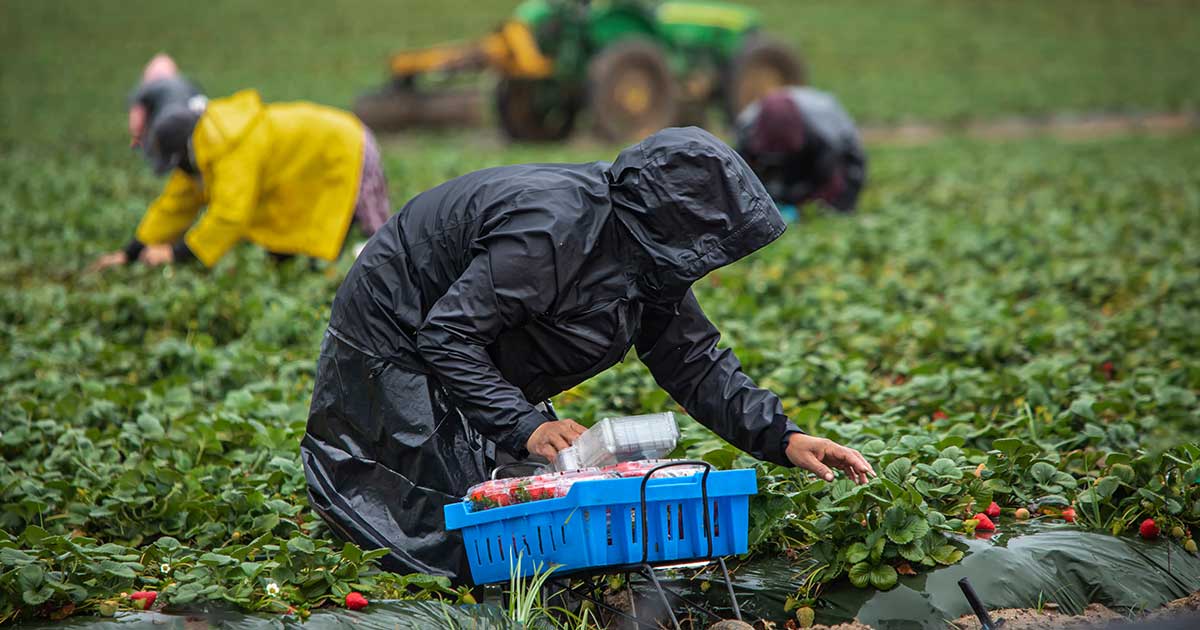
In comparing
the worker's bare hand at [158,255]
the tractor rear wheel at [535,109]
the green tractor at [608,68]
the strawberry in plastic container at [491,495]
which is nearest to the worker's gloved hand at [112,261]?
the worker's bare hand at [158,255]

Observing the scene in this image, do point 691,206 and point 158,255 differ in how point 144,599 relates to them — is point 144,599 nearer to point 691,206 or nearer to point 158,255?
point 691,206

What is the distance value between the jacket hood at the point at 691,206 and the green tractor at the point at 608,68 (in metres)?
11.3

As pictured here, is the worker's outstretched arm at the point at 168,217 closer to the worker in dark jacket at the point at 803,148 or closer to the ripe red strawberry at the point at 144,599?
the ripe red strawberry at the point at 144,599

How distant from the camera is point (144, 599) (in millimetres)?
2711

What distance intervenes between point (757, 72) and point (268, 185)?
31.5 feet

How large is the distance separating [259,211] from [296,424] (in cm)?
240

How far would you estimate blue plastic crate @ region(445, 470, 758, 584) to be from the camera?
8.18 ft

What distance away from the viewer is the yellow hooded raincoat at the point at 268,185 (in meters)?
5.65

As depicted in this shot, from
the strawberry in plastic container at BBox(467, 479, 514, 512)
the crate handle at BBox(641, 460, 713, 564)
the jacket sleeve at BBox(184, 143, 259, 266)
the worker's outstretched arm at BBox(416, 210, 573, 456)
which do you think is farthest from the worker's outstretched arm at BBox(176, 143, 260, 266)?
the crate handle at BBox(641, 460, 713, 564)

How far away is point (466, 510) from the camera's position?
8.66ft

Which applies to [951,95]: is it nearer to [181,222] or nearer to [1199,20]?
[1199,20]

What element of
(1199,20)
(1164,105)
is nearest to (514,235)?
(1164,105)

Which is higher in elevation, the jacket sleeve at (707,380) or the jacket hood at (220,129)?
the jacket hood at (220,129)

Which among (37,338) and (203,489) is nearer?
(203,489)
